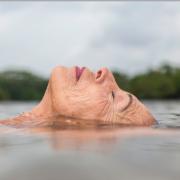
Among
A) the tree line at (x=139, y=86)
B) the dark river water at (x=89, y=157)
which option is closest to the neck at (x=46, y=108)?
the dark river water at (x=89, y=157)

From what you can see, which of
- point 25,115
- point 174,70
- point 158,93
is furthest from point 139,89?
point 25,115

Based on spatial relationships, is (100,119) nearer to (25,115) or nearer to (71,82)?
(71,82)

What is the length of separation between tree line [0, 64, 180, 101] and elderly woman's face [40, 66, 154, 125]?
184ft

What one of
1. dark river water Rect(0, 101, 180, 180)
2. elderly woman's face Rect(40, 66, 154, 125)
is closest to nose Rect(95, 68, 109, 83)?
elderly woman's face Rect(40, 66, 154, 125)

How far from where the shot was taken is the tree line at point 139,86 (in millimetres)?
64875

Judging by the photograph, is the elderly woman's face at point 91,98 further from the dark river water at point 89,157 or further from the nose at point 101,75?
the dark river water at point 89,157

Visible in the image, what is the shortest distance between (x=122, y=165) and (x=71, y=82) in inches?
132

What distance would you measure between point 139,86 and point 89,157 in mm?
65302

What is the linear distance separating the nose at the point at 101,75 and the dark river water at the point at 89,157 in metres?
1.99

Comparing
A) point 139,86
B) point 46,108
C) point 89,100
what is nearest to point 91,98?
point 89,100

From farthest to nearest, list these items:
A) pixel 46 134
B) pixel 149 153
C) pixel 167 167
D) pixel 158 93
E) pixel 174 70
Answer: pixel 174 70
pixel 158 93
pixel 46 134
pixel 149 153
pixel 167 167

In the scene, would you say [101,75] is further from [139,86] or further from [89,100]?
[139,86]

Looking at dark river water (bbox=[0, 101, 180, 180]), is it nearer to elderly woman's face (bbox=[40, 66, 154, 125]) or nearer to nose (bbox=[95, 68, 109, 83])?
elderly woman's face (bbox=[40, 66, 154, 125])

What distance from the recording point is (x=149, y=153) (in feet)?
11.8
